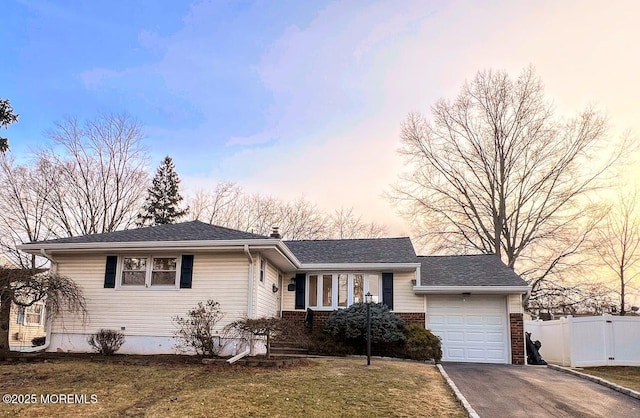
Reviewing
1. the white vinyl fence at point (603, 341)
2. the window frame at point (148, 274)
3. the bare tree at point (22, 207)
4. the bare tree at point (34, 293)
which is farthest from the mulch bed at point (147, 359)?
the bare tree at point (22, 207)

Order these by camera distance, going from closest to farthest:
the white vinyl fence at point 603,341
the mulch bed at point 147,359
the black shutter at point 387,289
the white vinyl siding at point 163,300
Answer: the mulch bed at point 147,359, the white vinyl siding at point 163,300, the white vinyl fence at point 603,341, the black shutter at point 387,289

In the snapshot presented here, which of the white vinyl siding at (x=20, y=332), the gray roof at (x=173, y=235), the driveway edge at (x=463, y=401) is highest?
the gray roof at (x=173, y=235)

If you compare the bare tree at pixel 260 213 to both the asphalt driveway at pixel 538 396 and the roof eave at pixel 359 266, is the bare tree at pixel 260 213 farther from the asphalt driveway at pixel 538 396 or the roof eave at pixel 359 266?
the asphalt driveway at pixel 538 396

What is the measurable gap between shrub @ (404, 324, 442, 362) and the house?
1.09 m

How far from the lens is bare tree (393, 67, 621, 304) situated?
2459cm

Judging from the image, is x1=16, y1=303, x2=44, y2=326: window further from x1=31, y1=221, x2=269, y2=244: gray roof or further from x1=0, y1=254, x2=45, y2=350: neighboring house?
x1=31, y1=221, x2=269, y2=244: gray roof

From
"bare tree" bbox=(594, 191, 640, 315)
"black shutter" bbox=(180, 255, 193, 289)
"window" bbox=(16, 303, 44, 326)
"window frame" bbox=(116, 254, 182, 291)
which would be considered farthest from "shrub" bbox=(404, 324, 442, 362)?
"window" bbox=(16, 303, 44, 326)

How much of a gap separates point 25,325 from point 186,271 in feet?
57.3

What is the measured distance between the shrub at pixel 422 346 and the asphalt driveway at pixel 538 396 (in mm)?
2846

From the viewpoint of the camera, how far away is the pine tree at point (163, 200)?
3338cm

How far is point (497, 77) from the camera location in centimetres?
2642

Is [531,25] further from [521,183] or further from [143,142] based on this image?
[143,142]

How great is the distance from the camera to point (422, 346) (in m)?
14.5

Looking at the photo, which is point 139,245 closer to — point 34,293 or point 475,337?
point 34,293
